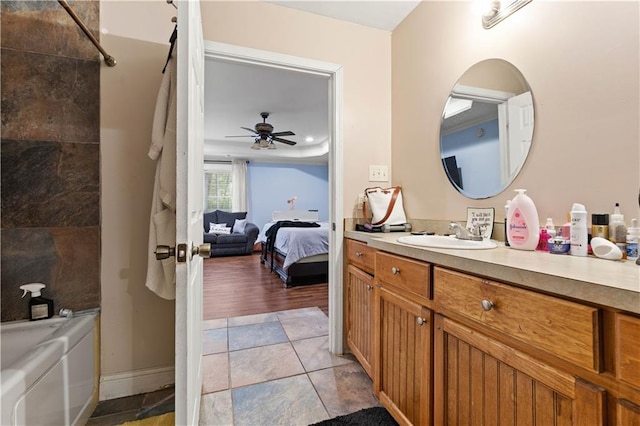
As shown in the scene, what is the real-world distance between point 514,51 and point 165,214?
1804mm

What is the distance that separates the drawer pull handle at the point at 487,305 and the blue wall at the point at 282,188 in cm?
623

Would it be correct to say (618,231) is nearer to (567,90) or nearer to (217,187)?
(567,90)

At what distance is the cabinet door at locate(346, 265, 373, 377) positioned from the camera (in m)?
1.57

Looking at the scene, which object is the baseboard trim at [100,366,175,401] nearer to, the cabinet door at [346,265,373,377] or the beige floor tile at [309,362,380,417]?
the beige floor tile at [309,362,380,417]

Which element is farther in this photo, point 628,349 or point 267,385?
point 267,385

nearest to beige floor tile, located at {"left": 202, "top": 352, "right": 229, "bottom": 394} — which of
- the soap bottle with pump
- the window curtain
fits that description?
the soap bottle with pump

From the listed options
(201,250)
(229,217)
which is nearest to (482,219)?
(201,250)

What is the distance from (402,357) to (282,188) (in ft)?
21.0

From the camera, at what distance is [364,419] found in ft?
4.30

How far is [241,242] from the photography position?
584 centimetres

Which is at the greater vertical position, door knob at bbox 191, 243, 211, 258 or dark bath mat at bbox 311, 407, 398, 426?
door knob at bbox 191, 243, 211, 258

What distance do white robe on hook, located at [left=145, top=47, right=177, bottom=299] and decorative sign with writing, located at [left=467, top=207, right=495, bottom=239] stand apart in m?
1.47

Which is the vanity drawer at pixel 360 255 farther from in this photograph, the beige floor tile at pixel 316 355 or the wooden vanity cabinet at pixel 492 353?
the beige floor tile at pixel 316 355

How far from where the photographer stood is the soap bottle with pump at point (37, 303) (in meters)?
1.32
